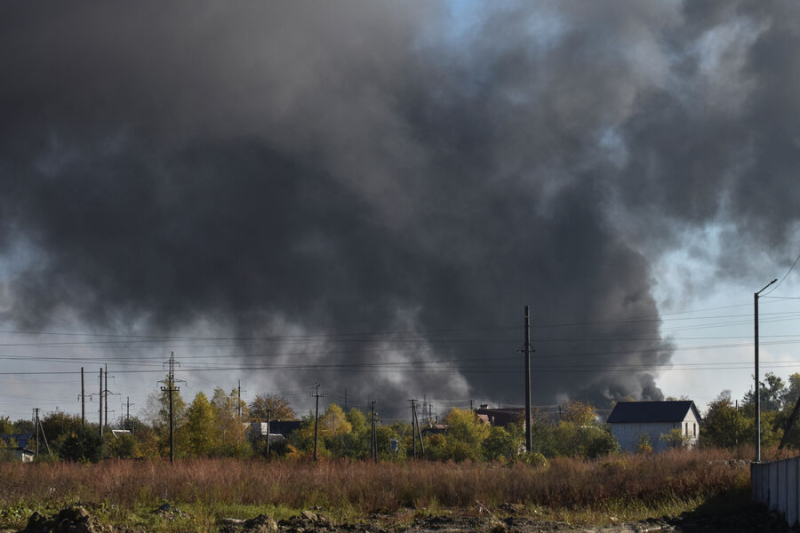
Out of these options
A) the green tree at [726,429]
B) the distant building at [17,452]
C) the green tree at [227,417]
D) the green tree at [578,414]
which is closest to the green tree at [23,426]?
the distant building at [17,452]

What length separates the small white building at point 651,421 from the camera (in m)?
114

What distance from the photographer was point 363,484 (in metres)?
33.2

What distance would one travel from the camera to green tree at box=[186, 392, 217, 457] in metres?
91.7

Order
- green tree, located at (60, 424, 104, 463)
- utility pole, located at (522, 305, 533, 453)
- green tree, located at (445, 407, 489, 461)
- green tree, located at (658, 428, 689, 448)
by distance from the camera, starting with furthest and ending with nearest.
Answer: green tree, located at (658, 428, 689, 448), green tree, located at (60, 424, 104, 463), green tree, located at (445, 407, 489, 461), utility pole, located at (522, 305, 533, 453)

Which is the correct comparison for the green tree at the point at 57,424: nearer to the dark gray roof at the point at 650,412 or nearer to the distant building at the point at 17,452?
the distant building at the point at 17,452

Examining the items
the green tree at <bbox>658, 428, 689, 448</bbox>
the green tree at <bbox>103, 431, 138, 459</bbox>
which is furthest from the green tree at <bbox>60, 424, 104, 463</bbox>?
the green tree at <bbox>658, 428, 689, 448</bbox>

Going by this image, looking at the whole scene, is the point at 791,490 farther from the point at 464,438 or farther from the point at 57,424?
the point at 57,424

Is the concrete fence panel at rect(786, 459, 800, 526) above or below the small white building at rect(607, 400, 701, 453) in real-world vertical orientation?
above

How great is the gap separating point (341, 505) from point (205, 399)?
6808 centimetres

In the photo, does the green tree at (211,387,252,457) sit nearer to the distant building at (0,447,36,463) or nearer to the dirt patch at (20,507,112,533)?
the distant building at (0,447,36,463)

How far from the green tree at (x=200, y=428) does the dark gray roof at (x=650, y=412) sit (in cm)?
5732

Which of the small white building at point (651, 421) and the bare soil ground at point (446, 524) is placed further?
the small white building at point (651, 421)

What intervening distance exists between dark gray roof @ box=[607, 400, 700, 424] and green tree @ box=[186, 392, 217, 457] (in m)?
57.3

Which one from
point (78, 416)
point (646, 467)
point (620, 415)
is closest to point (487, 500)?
point (646, 467)
